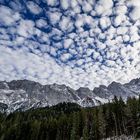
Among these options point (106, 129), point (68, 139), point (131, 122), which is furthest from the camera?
point (68, 139)

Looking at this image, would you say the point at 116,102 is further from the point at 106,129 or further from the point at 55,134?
the point at 55,134

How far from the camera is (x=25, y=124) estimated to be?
407ft

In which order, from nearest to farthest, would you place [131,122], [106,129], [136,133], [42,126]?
[136,133] < [131,122] < [106,129] < [42,126]

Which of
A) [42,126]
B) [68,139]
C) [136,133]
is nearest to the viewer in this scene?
[136,133]

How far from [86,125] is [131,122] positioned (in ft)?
60.1

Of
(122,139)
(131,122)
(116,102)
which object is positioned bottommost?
(122,139)

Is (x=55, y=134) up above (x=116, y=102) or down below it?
below

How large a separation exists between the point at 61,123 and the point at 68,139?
8830 millimetres

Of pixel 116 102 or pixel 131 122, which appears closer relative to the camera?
pixel 131 122

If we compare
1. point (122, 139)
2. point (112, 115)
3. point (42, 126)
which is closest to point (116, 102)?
point (112, 115)

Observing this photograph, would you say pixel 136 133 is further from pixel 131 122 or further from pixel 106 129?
pixel 106 129

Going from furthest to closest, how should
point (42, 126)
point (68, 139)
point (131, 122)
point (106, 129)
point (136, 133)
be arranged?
point (42, 126)
point (68, 139)
point (106, 129)
point (131, 122)
point (136, 133)

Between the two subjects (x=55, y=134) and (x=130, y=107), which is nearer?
(x=130, y=107)

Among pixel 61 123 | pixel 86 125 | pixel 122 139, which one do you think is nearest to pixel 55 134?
pixel 61 123
